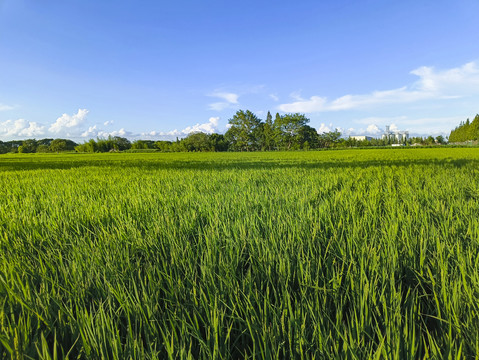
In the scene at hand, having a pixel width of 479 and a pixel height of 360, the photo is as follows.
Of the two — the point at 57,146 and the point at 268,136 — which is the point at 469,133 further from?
the point at 57,146

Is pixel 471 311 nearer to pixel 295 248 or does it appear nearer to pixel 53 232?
pixel 295 248

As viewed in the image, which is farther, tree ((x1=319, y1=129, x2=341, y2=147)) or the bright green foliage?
tree ((x1=319, y1=129, x2=341, y2=147))

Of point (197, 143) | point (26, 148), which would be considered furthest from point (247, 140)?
point (26, 148)

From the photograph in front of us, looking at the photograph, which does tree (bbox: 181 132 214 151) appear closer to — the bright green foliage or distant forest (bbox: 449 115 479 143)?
the bright green foliage

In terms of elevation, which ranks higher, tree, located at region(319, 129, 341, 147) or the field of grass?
tree, located at region(319, 129, 341, 147)

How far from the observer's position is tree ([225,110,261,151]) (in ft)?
292

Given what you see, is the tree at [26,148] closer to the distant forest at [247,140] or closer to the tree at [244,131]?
the distant forest at [247,140]

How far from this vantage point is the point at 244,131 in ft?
292

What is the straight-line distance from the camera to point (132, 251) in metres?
1.37

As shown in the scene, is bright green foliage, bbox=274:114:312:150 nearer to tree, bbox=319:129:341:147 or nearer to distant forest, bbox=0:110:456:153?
distant forest, bbox=0:110:456:153

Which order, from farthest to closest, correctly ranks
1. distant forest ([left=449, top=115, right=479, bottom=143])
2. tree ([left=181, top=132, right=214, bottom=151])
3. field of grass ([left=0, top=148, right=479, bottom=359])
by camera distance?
tree ([left=181, top=132, right=214, bottom=151]) < distant forest ([left=449, top=115, right=479, bottom=143]) < field of grass ([left=0, top=148, right=479, bottom=359])

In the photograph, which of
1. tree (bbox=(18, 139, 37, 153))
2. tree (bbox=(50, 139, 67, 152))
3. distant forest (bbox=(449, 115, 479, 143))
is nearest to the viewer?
distant forest (bbox=(449, 115, 479, 143))

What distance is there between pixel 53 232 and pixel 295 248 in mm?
1651

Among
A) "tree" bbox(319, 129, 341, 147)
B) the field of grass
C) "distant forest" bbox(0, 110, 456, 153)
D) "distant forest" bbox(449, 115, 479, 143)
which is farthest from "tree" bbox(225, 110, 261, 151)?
the field of grass
